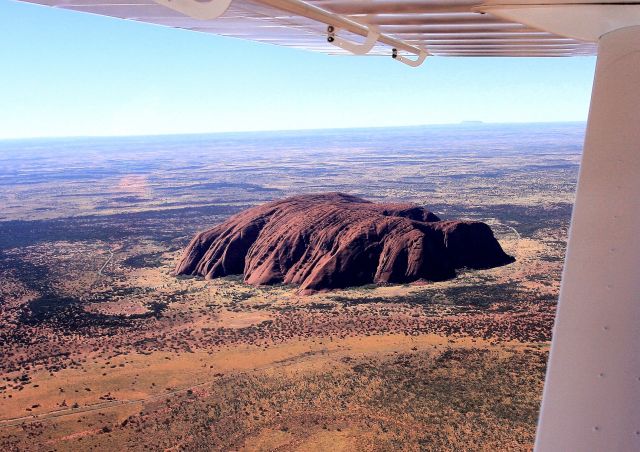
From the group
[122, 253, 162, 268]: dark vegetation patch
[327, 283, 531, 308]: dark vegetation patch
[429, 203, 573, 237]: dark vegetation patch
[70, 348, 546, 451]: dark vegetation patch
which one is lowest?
[122, 253, 162, 268]: dark vegetation patch

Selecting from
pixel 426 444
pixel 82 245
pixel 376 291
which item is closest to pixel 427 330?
pixel 376 291

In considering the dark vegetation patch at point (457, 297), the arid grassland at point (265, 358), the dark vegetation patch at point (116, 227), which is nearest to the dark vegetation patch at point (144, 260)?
the arid grassland at point (265, 358)

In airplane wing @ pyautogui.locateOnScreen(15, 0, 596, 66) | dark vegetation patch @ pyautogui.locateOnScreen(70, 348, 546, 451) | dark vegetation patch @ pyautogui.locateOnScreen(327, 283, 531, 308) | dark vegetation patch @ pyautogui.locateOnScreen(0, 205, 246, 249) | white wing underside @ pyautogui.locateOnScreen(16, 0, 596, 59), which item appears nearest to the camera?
airplane wing @ pyautogui.locateOnScreen(15, 0, 596, 66)

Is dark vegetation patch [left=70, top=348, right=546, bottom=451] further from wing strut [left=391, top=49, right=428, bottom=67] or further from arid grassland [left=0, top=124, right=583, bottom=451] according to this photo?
wing strut [left=391, top=49, right=428, bottom=67]

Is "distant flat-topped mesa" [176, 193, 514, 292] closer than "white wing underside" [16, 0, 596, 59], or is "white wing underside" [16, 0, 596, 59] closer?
"white wing underside" [16, 0, 596, 59]

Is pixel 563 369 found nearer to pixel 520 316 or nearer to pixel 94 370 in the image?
pixel 94 370

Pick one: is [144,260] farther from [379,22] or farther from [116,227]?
[379,22]

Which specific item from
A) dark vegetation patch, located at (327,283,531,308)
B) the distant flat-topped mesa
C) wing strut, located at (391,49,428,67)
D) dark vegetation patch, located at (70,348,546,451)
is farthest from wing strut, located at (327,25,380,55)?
the distant flat-topped mesa

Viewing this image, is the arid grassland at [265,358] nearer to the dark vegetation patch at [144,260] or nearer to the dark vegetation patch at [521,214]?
the dark vegetation patch at [144,260]
